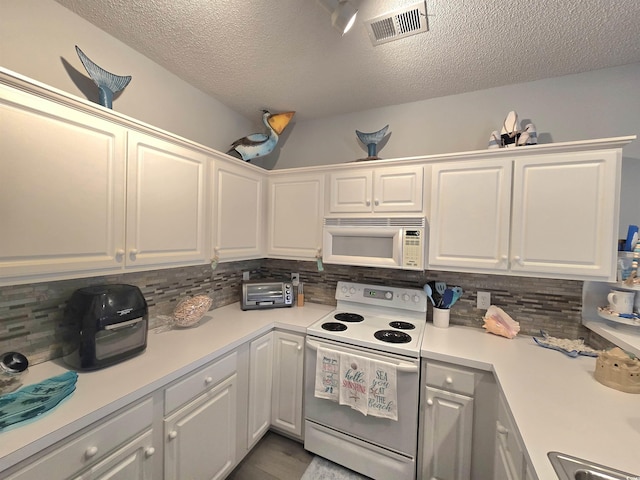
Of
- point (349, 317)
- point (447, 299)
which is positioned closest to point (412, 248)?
point (447, 299)

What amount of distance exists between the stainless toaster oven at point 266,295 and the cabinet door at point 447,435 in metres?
1.27

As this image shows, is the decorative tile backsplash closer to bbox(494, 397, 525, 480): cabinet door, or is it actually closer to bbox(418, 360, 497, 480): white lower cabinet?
bbox(418, 360, 497, 480): white lower cabinet

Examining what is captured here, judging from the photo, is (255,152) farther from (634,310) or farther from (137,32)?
(634,310)

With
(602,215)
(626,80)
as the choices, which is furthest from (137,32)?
(626,80)

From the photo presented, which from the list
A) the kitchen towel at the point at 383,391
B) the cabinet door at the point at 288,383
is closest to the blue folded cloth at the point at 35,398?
the cabinet door at the point at 288,383

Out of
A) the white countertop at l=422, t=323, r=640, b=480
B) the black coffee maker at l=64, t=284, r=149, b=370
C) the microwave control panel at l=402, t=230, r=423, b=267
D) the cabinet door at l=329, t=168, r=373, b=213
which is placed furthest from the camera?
the cabinet door at l=329, t=168, r=373, b=213

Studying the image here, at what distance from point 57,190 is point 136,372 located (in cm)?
86

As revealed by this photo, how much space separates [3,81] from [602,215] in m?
2.73

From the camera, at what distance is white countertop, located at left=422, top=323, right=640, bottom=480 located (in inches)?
31.9

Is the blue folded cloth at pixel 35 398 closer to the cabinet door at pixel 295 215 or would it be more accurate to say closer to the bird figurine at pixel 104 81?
the bird figurine at pixel 104 81

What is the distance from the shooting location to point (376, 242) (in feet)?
6.21

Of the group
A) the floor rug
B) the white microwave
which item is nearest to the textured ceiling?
the white microwave

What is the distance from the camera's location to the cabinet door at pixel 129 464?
0.96 metres

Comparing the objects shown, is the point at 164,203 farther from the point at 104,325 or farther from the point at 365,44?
the point at 365,44
